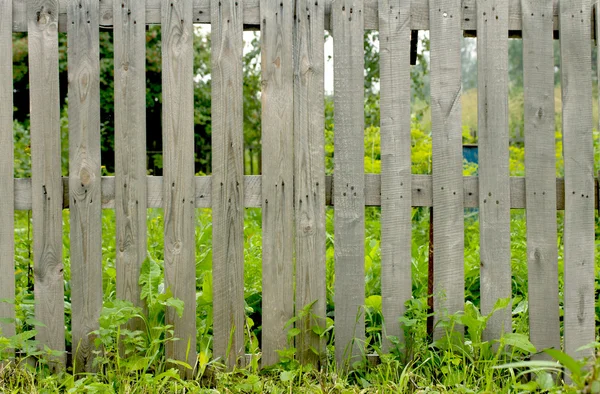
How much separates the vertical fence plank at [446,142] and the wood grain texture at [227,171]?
2.73 feet

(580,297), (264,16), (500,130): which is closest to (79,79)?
(264,16)

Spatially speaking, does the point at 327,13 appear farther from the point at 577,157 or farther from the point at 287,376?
the point at 287,376

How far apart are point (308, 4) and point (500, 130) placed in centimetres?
104

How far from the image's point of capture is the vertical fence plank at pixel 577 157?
10.3ft

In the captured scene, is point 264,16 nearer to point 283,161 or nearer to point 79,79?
point 283,161

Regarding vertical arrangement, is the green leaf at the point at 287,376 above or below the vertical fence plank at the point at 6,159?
below

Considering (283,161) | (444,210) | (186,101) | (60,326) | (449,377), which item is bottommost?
(449,377)

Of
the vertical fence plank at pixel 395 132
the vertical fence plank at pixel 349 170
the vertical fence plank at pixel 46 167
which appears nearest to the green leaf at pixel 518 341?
the vertical fence plank at pixel 395 132

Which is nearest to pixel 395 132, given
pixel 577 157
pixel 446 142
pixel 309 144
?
pixel 446 142

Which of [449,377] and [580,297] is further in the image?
[580,297]

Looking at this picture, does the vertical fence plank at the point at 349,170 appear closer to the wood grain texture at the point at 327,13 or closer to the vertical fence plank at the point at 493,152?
the wood grain texture at the point at 327,13

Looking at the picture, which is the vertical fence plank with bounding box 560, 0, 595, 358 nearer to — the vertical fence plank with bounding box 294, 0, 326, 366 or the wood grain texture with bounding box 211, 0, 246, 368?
the vertical fence plank with bounding box 294, 0, 326, 366

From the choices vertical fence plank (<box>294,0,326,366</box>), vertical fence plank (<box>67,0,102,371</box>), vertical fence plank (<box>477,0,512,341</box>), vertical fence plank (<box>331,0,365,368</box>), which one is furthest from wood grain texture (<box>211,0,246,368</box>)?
vertical fence plank (<box>477,0,512,341</box>)

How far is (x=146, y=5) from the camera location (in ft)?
10.3
